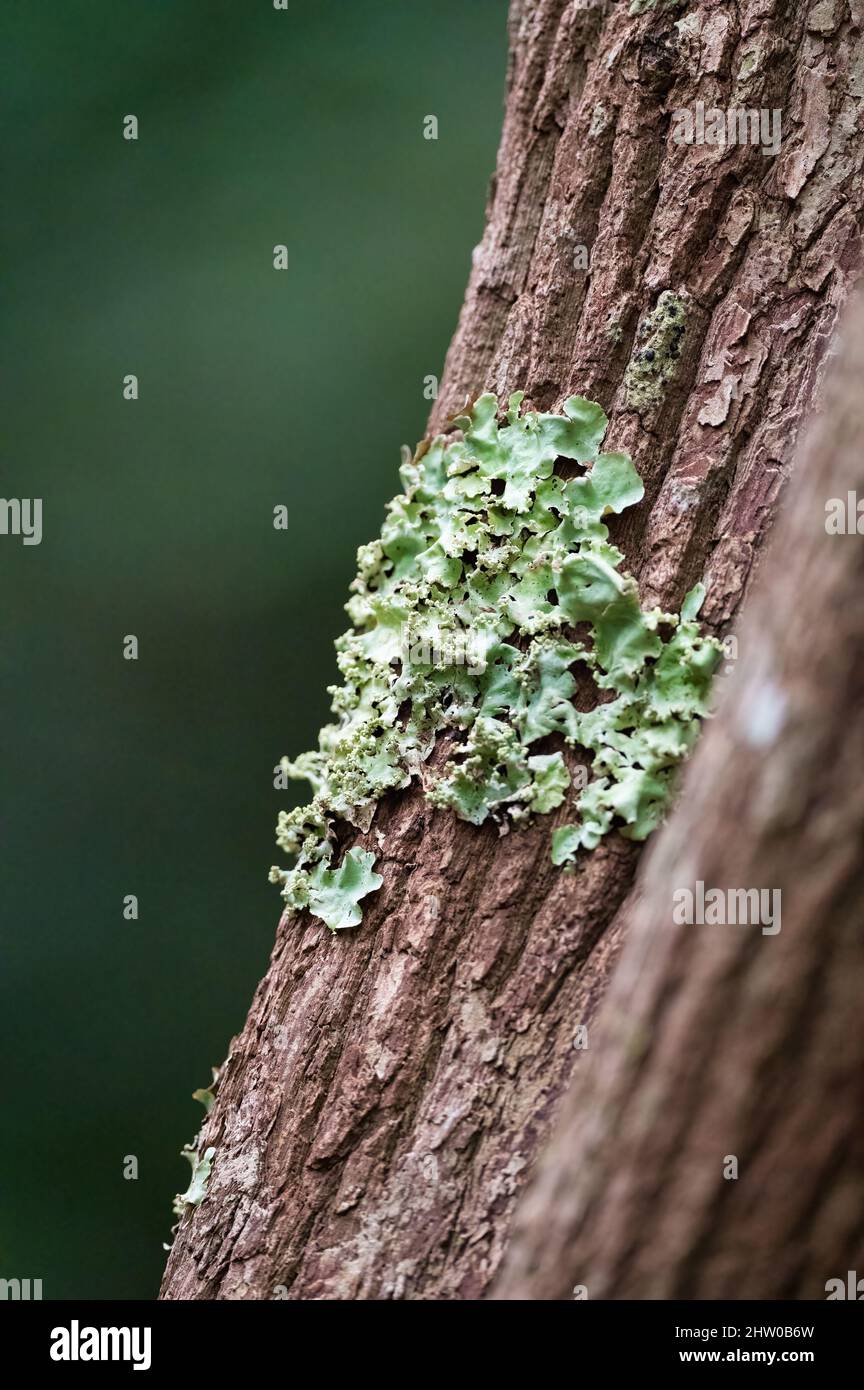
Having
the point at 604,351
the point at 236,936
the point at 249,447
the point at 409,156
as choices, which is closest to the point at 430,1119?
the point at 604,351

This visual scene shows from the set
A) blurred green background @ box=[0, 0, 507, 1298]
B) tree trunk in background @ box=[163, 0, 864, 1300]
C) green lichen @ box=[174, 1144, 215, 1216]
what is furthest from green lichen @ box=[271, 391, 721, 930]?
blurred green background @ box=[0, 0, 507, 1298]

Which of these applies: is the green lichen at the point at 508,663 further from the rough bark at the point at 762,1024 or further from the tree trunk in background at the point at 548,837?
the rough bark at the point at 762,1024

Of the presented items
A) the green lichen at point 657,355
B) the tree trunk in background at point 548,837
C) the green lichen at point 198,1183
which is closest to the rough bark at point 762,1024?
the tree trunk in background at point 548,837

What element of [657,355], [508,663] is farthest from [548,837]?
[657,355]

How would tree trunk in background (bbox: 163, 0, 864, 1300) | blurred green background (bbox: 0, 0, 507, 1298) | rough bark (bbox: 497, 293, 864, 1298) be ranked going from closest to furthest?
rough bark (bbox: 497, 293, 864, 1298) → tree trunk in background (bbox: 163, 0, 864, 1300) → blurred green background (bbox: 0, 0, 507, 1298)

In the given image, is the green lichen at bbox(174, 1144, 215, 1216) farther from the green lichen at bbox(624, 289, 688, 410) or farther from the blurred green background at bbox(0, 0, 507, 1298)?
the blurred green background at bbox(0, 0, 507, 1298)

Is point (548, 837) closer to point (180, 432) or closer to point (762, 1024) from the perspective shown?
point (762, 1024)
